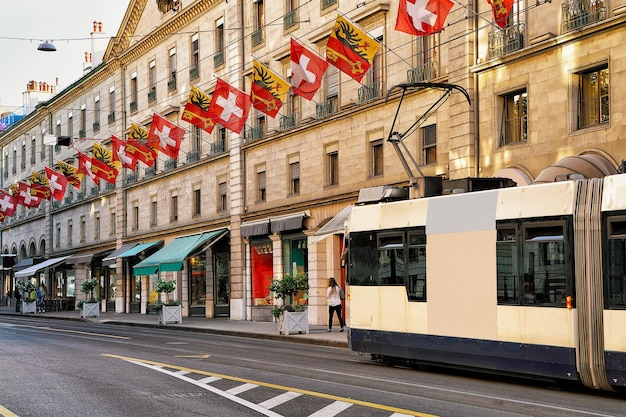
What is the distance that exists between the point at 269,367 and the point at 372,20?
17.6 metres

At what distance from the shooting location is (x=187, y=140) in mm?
48656

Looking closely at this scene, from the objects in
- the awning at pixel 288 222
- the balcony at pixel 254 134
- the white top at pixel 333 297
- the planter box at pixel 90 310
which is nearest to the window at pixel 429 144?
the white top at pixel 333 297

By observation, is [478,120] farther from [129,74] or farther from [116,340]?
[129,74]

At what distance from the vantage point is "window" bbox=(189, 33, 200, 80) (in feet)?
154

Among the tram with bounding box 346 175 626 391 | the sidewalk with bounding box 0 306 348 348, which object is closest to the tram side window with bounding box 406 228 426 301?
the tram with bounding box 346 175 626 391

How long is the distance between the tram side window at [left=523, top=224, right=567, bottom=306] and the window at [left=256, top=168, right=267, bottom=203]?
26.2 metres

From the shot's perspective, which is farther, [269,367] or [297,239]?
[297,239]

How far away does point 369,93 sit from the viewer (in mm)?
32375

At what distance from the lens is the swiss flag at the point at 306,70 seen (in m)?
28.6

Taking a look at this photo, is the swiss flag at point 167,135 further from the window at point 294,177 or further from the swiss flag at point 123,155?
the window at point 294,177

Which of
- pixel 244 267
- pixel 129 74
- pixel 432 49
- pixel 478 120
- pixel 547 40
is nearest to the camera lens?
pixel 547 40

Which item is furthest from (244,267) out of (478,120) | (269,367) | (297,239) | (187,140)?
(269,367)

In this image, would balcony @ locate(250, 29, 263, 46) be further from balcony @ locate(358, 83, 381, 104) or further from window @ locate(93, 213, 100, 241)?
window @ locate(93, 213, 100, 241)

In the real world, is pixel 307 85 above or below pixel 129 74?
below
